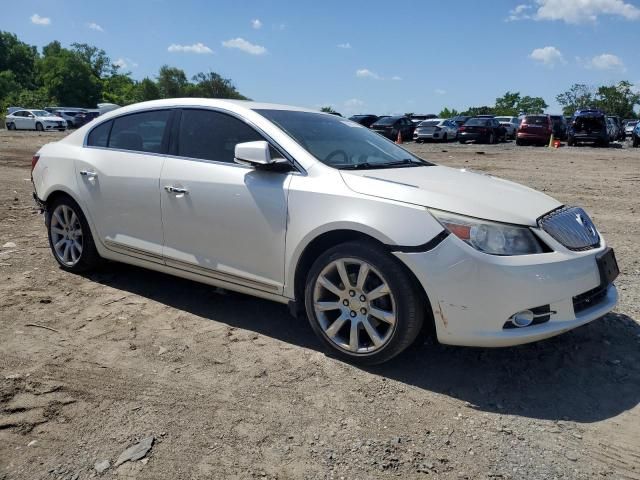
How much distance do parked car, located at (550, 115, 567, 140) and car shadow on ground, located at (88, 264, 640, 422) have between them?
101 feet

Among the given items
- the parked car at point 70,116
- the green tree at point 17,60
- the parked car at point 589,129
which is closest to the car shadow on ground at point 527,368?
the parked car at point 589,129

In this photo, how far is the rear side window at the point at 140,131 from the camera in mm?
4398

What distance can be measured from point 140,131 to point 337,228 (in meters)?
2.17

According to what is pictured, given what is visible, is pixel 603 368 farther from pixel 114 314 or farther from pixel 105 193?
pixel 105 193

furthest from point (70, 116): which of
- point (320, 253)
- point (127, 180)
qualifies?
point (320, 253)

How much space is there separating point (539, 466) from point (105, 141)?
4117mm

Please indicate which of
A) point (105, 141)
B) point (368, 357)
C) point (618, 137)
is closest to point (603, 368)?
point (368, 357)

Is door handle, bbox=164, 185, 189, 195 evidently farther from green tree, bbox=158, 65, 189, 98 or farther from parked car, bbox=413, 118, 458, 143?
green tree, bbox=158, 65, 189, 98

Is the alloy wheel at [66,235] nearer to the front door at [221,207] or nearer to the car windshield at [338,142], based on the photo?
the front door at [221,207]

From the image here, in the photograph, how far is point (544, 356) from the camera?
11.7 feet

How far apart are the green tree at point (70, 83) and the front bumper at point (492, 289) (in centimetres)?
9127

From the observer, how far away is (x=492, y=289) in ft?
9.73

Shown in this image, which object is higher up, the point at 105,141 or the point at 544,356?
the point at 105,141

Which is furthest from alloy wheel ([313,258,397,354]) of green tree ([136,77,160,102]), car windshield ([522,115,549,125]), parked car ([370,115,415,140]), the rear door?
green tree ([136,77,160,102])
